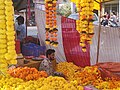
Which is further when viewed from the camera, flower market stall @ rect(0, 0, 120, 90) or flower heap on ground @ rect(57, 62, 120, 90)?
flower heap on ground @ rect(57, 62, 120, 90)

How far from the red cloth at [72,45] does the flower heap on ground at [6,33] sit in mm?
4067

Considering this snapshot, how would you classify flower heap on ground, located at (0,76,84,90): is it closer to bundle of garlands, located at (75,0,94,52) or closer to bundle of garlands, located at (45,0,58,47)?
bundle of garlands, located at (75,0,94,52)

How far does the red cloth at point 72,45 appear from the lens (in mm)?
7574

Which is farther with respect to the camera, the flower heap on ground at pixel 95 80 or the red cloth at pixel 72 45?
the red cloth at pixel 72 45

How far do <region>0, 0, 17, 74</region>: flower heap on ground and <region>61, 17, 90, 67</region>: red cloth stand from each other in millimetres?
4067

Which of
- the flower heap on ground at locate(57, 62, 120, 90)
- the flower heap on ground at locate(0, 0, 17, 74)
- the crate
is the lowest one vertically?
the flower heap on ground at locate(57, 62, 120, 90)

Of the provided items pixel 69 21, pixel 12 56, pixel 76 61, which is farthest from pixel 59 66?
pixel 12 56

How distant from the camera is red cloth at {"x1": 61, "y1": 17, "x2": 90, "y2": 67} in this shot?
7574 millimetres

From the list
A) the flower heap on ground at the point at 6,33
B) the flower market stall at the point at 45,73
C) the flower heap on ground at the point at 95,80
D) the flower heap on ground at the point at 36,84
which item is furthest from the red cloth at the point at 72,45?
the flower heap on ground at the point at 6,33

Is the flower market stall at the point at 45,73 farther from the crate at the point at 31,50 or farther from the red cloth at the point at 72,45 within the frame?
the crate at the point at 31,50

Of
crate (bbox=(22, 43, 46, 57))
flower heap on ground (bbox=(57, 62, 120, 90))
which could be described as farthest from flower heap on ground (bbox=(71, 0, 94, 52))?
crate (bbox=(22, 43, 46, 57))

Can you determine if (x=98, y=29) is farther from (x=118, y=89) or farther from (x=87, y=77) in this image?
(x=118, y=89)

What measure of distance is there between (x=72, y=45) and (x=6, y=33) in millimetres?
4269

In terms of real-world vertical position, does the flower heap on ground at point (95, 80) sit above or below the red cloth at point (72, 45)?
below
